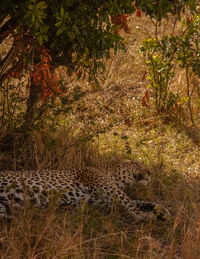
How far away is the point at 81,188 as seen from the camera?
444 centimetres

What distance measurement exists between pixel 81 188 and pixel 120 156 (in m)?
1.29

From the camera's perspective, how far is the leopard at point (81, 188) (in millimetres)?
3914

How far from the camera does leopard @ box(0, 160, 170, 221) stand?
3914mm

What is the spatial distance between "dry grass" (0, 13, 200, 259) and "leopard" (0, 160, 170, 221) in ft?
0.37

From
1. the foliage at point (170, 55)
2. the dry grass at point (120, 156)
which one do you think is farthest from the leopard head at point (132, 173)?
the foliage at point (170, 55)

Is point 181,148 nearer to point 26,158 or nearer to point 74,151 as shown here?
point 74,151

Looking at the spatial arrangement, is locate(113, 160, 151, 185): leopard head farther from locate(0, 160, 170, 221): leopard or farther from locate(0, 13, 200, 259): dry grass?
locate(0, 13, 200, 259): dry grass

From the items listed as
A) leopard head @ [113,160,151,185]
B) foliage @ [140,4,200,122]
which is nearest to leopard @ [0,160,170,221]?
leopard head @ [113,160,151,185]

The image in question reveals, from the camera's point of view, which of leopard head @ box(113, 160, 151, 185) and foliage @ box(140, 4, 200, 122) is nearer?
leopard head @ box(113, 160, 151, 185)

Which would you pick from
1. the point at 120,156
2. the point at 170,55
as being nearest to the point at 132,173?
the point at 120,156

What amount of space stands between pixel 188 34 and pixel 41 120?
8.66 feet

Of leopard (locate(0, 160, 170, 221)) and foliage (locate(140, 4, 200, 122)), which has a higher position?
foliage (locate(140, 4, 200, 122))

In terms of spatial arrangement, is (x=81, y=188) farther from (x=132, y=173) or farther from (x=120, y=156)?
(x=120, y=156)

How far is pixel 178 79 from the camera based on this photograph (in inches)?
291
